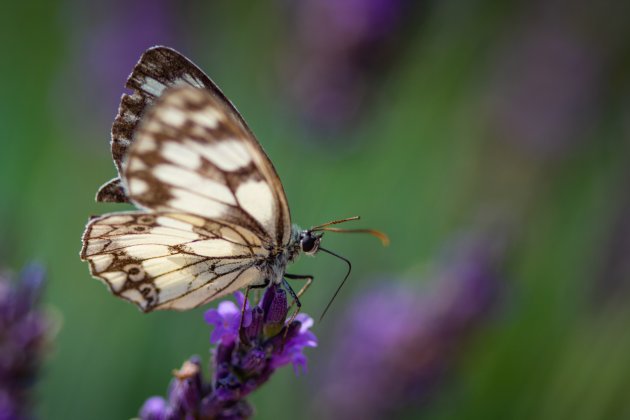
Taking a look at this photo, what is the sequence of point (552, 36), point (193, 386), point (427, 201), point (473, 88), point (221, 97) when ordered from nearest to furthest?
point (193, 386)
point (221, 97)
point (427, 201)
point (473, 88)
point (552, 36)

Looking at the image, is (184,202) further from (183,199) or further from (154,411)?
(154,411)

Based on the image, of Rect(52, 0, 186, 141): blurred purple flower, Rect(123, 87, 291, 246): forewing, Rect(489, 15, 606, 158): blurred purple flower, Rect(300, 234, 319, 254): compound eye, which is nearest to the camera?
Rect(123, 87, 291, 246): forewing

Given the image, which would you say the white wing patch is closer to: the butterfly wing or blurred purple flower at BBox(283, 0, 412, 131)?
the butterfly wing

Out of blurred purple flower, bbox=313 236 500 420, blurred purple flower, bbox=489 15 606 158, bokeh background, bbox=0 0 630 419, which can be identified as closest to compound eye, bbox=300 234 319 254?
bokeh background, bbox=0 0 630 419

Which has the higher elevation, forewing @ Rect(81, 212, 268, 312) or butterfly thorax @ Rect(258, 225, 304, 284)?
butterfly thorax @ Rect(258, 225, 304, 284)

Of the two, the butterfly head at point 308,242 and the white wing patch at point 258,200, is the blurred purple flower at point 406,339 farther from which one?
the white wing patch at point 258,200

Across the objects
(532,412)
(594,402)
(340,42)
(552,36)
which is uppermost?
(552,36)

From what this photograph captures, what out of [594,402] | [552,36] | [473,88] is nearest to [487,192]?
[473,88]

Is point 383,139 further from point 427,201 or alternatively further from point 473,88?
point 473,88
